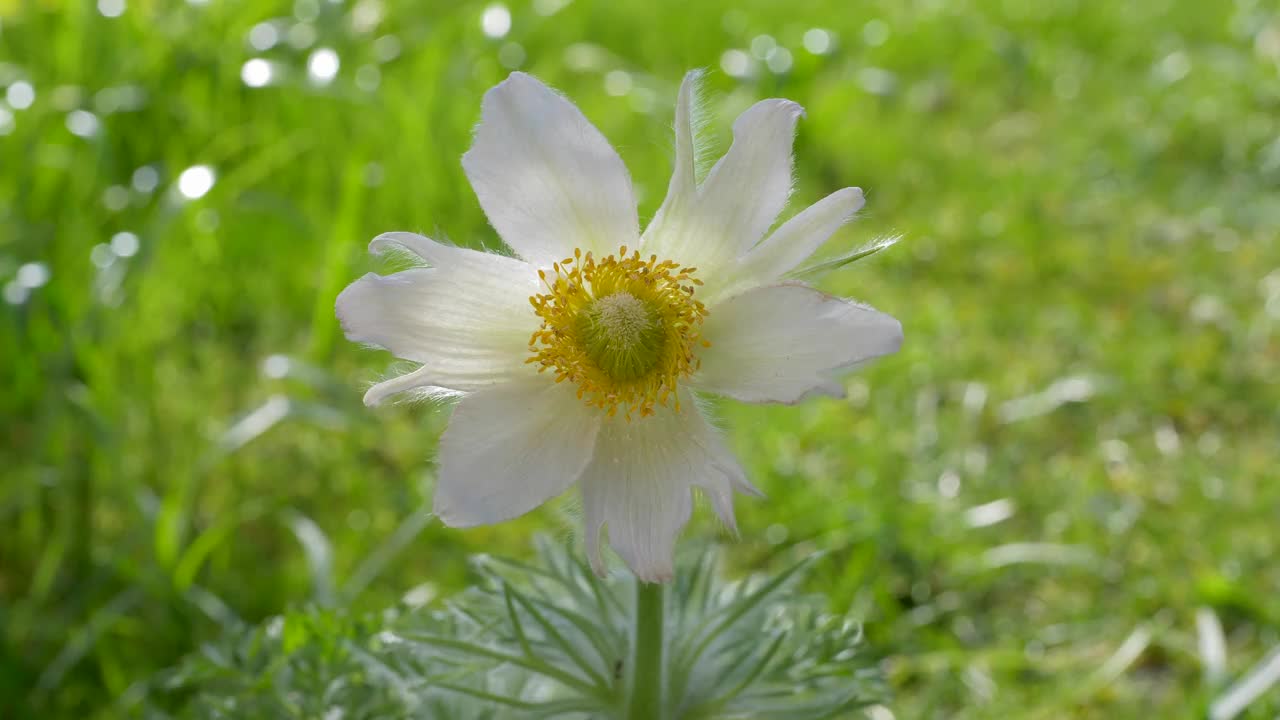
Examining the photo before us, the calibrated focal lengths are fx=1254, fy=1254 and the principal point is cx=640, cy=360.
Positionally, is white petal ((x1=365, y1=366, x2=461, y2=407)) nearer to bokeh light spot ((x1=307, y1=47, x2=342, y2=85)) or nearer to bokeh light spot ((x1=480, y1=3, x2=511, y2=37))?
bokeh light spot ((x1=307, y1=47, x2=342, y2=85))

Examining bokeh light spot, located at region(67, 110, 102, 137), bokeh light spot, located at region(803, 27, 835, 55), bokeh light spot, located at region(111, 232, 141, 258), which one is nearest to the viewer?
bokeh light spot, located at region(111, 232, 141, 258)

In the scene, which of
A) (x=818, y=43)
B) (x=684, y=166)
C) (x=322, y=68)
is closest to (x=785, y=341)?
(x=684, y=166)

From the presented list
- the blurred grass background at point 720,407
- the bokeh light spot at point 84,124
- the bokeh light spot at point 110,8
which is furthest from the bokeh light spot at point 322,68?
the bokeh light spot at point 110,8

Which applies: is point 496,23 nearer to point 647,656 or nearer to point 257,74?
point 257,74

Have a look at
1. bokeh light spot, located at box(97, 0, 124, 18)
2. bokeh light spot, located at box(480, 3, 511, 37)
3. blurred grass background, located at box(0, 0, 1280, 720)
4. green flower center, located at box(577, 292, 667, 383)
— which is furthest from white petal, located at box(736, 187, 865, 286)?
bokeh light spot, located at box(97, 0, 124, 18)

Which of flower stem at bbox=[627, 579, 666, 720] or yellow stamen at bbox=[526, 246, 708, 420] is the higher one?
yellow stamen at bbox=[526, 246, 708, 420]

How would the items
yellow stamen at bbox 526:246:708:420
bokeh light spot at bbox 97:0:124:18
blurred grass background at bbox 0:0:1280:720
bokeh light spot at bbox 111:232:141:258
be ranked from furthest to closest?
bokeh light spot at bbox 97:0:124:18
bokeh light spot at bbox 111:232:141:258
blurred grass background at bbox 0:0:1280:720
yellow stamen at bbox 526:246:708:420

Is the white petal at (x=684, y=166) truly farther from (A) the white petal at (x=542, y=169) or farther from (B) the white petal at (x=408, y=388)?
(B) the white petal at (x=408, y=388)
